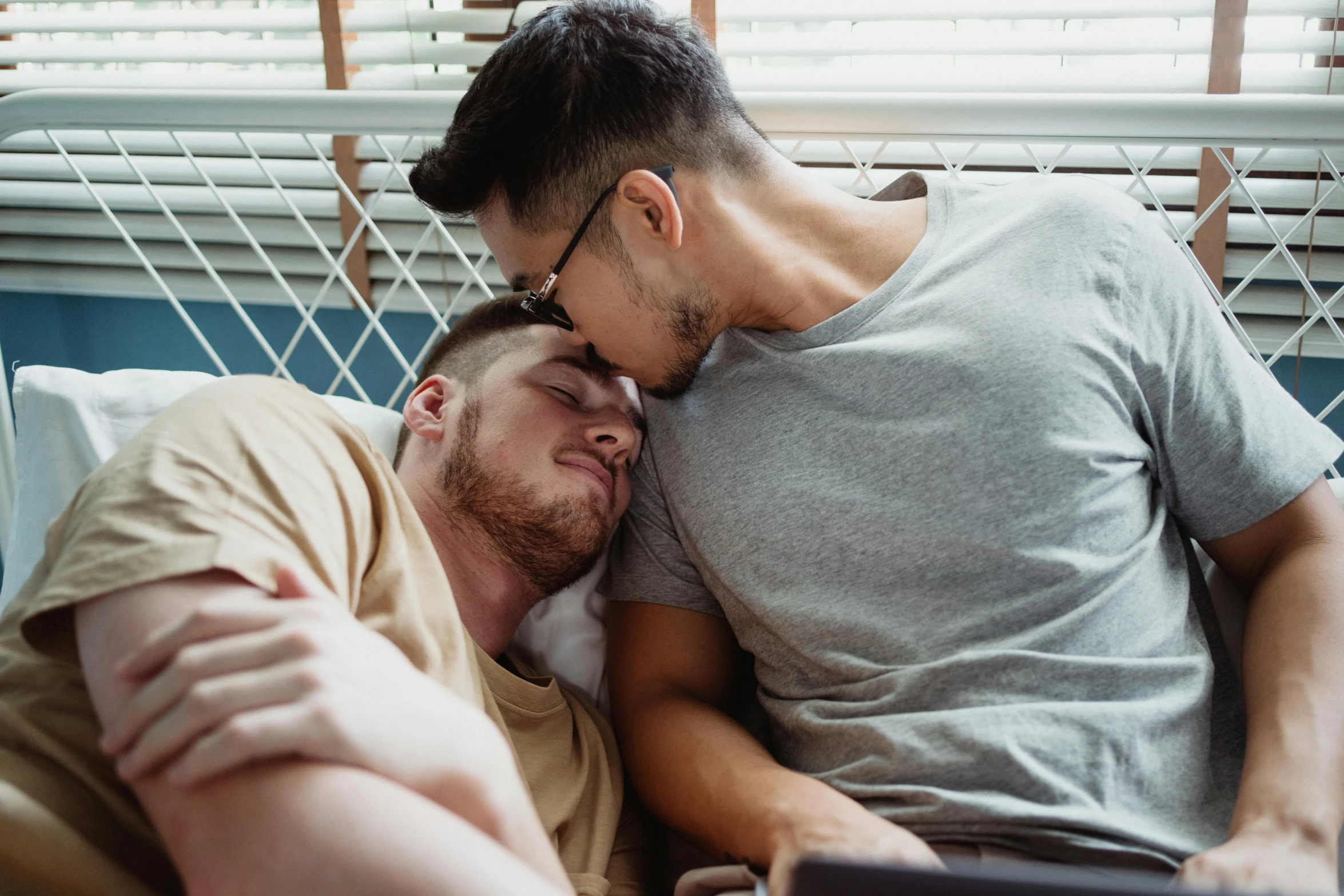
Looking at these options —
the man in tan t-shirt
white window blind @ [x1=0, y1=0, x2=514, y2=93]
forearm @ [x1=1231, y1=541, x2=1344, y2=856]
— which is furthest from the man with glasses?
white window blind @ [x1=0, y1=0, x2=514, y2=93]

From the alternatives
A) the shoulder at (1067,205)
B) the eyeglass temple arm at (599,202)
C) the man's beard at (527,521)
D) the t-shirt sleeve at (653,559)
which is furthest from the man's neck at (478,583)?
the shoulder at (1067,205)

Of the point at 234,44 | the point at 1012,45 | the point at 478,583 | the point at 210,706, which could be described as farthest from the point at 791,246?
the point at 234,44

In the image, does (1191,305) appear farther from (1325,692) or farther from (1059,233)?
(1325,692)

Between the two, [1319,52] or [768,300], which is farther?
[1319,52]

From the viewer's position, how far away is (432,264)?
2355mm

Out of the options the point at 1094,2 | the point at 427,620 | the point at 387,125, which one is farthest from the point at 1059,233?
the point at 1094,2

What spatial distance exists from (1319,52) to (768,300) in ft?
4.37

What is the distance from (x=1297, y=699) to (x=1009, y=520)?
31cm

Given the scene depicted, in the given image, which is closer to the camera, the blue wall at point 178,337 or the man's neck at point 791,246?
the man's neck at point 791,246

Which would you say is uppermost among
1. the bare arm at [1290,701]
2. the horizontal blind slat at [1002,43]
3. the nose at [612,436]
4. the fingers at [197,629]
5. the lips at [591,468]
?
the horizontal blind slat at [1002,43]

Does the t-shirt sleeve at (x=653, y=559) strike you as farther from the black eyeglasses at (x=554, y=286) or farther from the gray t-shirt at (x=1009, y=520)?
the black eyeglasses at (x=554, y=286)

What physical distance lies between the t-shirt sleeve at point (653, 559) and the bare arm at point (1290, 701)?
562mm

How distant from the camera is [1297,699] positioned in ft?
3.23

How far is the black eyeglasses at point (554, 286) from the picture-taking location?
1.12 metres
